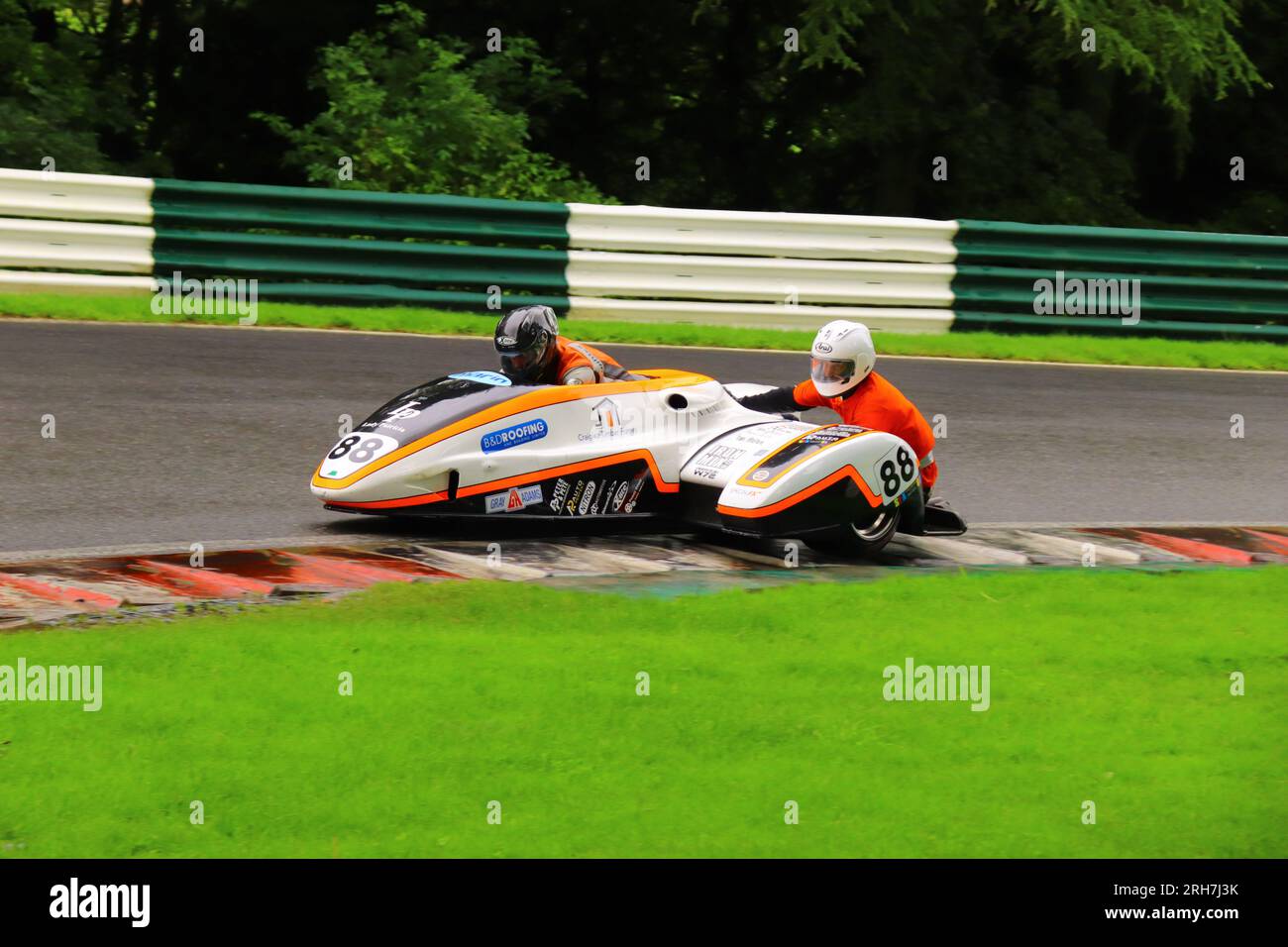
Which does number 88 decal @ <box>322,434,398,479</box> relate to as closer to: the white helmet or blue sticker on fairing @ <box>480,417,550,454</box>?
blue sticker on fairing @ <box>480,417,550,454</box>

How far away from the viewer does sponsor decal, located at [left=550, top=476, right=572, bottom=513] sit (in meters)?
8.09

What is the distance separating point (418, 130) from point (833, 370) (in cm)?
879

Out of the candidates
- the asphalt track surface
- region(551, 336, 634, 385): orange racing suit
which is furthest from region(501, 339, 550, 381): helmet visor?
the asphalt track surface

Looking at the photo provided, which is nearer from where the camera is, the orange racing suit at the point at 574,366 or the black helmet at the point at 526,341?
the black helmet at the point at 526,341

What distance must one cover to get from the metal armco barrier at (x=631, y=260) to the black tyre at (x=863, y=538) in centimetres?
588

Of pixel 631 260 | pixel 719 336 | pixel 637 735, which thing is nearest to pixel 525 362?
pixel 637 735

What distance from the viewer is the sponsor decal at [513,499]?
7969mm

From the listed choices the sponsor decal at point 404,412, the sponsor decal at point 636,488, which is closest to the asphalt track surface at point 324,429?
the sponsor decal at point 404,412

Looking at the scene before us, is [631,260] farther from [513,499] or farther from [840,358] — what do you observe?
[513,499]

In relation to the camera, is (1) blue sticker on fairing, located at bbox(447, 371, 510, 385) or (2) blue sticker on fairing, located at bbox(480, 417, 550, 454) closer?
(2) blue sticker on fairing, located at bbox(480, 417, 550, 454)

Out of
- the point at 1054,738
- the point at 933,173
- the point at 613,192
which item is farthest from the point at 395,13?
the point at 1054,738

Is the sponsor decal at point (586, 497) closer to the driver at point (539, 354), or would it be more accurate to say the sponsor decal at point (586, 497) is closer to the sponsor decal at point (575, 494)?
the sponsor decal at point (575, 494)

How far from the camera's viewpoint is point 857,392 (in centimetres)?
849

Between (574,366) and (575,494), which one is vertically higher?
(574,366)
